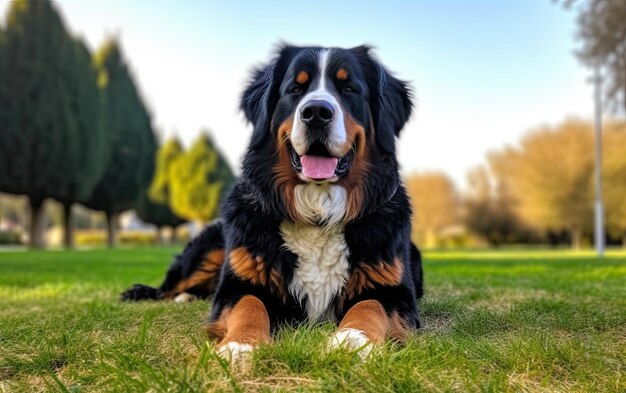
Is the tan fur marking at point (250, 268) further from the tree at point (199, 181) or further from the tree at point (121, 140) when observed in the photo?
the tree at point (199, 181)

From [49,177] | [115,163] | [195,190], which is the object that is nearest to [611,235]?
[195,190]

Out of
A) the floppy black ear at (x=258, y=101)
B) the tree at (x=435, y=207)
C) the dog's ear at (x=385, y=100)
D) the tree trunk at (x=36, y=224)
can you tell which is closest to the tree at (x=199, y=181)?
the tree at (x=435, y=207)

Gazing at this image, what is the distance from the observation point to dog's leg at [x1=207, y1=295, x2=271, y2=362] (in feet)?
7.97

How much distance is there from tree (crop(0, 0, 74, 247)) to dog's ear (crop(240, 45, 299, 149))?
23.6 m

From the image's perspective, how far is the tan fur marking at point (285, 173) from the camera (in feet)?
10.9

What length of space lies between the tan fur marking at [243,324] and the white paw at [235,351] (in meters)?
0.05

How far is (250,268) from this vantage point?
3135mm

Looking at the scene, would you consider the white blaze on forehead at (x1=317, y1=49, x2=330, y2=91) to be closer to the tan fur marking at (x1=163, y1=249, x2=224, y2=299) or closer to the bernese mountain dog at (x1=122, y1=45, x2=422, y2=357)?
the bernese mountain dog at (x1=122, y1=45, x2=422, y2=357)

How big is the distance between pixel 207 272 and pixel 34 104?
23.5 metres

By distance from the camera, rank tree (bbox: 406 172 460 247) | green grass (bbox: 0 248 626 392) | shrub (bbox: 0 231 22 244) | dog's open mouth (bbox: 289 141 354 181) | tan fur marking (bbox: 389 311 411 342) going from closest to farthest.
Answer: green grass (bbox: 0 248 626 392) < tan fur marking (bbox: 389 311 411 342) < dog's open mouth (bbox: 289 141 354 181) < shrub (bbox: 0 231 22 244) < tree (bbox: 406 172 460 247)

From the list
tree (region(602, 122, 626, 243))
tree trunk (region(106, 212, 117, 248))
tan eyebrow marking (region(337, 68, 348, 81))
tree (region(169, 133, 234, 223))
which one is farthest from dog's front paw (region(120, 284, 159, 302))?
tree (region(169, 133, 234, 223))

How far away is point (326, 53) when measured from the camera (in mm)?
3418

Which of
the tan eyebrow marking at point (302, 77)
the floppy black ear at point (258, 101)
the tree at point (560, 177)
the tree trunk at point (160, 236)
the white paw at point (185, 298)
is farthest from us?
the tree trunk at point (160, 236)

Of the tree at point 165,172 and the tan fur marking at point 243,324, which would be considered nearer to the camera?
the tan fur marking at point 243,324
